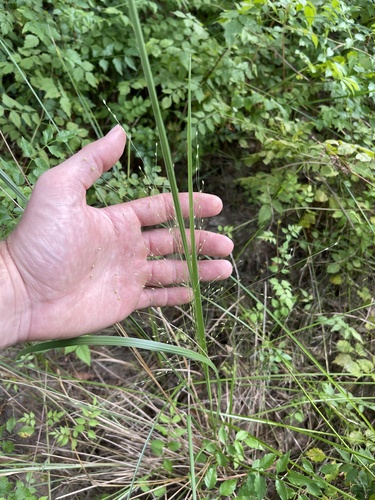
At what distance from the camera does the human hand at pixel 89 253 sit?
1493 mm

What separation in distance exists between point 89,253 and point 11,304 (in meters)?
0.33

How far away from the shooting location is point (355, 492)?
1497mm

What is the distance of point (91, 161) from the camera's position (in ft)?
5.04

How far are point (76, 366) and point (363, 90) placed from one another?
207 cm

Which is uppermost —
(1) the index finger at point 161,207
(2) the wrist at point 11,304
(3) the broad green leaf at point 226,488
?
(1) the index finger at point 161,207

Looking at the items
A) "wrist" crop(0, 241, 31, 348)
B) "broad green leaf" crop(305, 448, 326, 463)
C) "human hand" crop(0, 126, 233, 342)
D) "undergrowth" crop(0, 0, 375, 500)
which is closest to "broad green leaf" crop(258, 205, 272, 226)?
"undergrowth" crop(0, 0, 375, 500)

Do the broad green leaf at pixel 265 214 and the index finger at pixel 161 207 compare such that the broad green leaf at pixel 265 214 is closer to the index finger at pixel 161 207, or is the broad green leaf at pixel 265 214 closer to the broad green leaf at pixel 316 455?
the index finger at pixel 161 207

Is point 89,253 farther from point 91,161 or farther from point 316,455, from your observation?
point 316,455

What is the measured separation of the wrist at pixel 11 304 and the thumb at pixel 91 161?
0.36m

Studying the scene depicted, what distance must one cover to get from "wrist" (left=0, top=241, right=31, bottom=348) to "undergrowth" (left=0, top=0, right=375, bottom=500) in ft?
0.57

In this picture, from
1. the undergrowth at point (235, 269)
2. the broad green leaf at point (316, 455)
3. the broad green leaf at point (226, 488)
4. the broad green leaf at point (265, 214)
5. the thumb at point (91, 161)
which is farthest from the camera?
the broad green leaf at point (265, 214)

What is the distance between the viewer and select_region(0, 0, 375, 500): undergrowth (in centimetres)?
177

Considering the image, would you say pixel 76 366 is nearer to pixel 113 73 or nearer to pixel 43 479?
pixel 43 479

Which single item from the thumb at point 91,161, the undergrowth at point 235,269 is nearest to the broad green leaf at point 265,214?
the undergrowth at point 235,269
